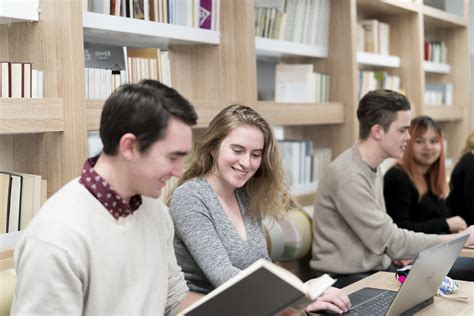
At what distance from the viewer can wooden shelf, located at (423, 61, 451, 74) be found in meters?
5.46

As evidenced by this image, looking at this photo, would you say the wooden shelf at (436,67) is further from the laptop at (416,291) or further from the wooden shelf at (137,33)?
the laptop at (416,291)

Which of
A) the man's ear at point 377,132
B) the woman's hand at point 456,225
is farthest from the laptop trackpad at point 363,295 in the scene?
the woman's hand at point 456,225

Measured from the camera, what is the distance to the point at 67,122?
8.47ft

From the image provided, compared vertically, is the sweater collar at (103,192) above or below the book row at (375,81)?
below

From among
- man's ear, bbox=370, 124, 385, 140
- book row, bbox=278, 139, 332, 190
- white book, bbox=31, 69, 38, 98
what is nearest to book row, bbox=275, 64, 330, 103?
book row, bbox=278, 139, 332, 190

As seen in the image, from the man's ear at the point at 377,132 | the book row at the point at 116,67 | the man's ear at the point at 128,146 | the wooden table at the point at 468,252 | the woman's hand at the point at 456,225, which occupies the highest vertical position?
the book row at the point at 116,67

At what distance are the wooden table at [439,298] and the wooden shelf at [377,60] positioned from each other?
2.23 meters

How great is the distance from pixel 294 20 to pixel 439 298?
7.22 ft

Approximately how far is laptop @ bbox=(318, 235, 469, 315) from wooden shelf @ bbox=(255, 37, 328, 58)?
68.7 inches

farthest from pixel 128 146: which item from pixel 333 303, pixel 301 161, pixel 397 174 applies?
pixel 301 161

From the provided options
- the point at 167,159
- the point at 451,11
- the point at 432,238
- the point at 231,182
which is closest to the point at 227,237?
the point at 231,182

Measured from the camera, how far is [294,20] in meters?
4.06

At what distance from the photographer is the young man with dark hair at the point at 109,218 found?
150 centimetres

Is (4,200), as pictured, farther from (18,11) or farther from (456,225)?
(456,225)
